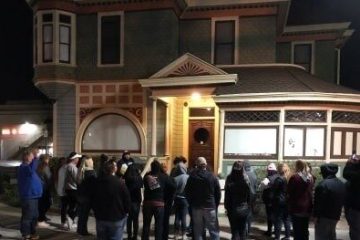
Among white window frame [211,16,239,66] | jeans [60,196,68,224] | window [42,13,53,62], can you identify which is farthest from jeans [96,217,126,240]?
white window frame [211,16,239,66]

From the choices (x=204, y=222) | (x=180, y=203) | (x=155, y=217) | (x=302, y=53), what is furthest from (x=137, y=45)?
(x=204, y=222)

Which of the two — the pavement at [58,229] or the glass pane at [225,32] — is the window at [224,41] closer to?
the glass pane at [225,32]

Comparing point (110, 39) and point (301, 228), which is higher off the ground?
point (110, 39)

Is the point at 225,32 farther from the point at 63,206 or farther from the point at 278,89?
the point at 63,206

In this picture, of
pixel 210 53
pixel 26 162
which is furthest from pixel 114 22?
pixel 26 162

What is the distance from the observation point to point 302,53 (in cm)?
1766

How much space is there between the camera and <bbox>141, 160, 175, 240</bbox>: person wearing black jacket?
7.05 meters

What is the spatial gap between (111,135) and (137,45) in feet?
12.4

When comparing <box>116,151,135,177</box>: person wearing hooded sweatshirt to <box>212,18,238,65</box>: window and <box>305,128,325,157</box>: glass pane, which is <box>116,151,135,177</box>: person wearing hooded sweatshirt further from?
<box>212,18,238,65</box>: window

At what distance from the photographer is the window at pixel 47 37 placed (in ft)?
48.8

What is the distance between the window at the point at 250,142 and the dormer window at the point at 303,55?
6524 millimetres

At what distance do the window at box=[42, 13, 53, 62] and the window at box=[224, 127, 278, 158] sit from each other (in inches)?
304

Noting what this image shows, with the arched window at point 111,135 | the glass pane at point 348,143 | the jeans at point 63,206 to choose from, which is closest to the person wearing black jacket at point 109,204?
the jeans at point 63,206

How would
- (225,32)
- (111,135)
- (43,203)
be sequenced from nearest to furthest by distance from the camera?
(43,203) < (111,135) < (225,32)
